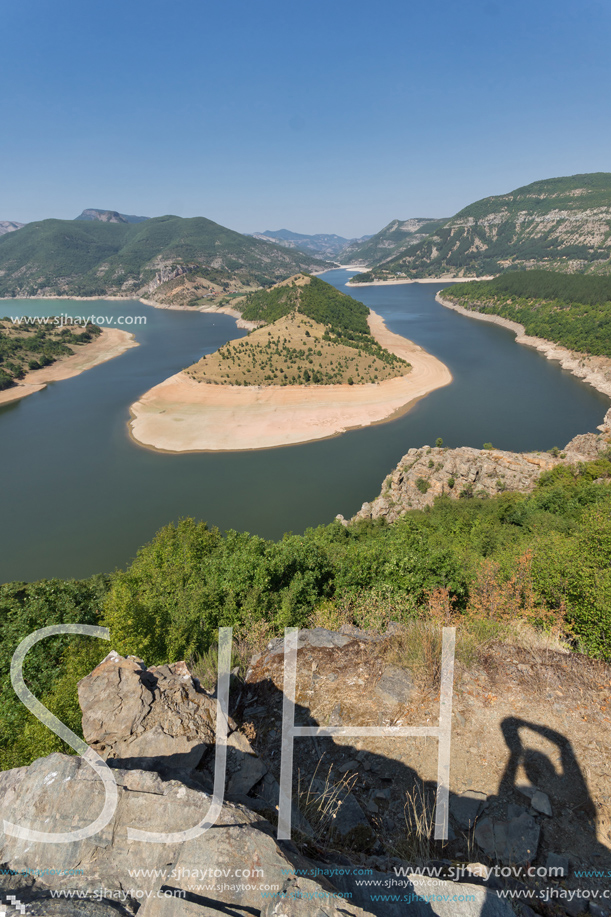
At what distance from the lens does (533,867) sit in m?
3.94

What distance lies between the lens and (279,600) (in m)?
10.0

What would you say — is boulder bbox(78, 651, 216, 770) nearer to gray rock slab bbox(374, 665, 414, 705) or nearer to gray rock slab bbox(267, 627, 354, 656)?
gray rock slab bbox(267, 627, 354, 656)

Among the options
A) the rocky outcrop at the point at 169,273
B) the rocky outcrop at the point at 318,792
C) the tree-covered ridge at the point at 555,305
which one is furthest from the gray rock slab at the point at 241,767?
the rocky outcrop at the point at 169,273

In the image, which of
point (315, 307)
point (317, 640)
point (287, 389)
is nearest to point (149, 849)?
point (317, 640)

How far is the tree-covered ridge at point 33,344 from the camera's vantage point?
242 ft

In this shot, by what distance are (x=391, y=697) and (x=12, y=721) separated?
8.93 meters

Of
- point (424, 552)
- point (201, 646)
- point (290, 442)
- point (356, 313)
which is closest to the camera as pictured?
point (201, 646)

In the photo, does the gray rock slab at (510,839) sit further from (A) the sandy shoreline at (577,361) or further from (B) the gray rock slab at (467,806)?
(A) the sandy shoreline at (577,361)

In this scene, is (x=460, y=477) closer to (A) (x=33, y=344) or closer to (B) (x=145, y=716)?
(B) (x=145, y=716)

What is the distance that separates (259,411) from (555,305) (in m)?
78.1

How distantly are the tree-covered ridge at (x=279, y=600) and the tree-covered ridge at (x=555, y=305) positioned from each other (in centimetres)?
7086

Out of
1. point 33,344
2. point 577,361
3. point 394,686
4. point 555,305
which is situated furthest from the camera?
point 555,305

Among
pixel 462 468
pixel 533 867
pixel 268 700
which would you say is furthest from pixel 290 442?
pixel 533 867

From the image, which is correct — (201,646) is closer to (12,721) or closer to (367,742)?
(367,742)
